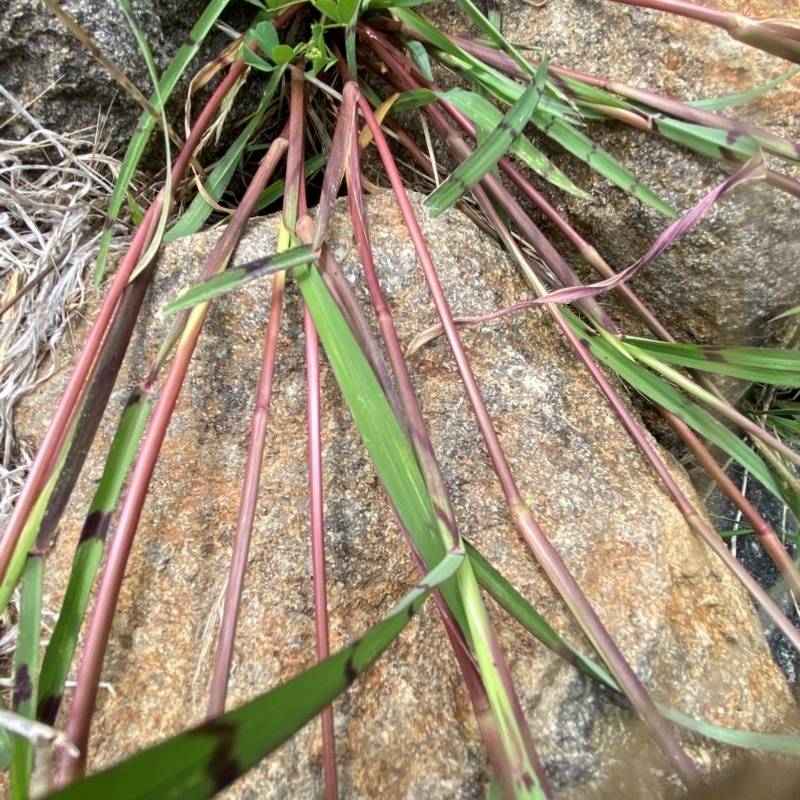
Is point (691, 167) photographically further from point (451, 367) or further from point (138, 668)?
point (138, 668)

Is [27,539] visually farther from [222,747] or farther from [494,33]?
[494,33]

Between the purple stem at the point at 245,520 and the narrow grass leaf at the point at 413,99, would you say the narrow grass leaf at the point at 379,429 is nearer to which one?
the purple stem at the point at 245,520

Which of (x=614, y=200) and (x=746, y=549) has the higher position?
(x=614, y=200)

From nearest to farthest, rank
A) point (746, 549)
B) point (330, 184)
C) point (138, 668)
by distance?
1. point (138, 668)
2. point (330, 184)
3. point (746, 549)

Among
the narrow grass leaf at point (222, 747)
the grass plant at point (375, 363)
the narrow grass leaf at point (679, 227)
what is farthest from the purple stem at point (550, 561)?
the narrow grass leaf at point (222, 747)

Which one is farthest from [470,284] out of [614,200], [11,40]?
[11,40]

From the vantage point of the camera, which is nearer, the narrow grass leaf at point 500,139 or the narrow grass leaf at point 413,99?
the narrow grass leaf at point 500,139
